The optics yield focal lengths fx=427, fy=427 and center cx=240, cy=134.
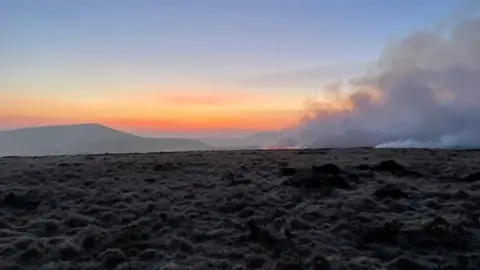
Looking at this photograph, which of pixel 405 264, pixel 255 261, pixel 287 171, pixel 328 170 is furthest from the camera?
pixel 287 171

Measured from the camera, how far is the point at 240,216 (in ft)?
63.7

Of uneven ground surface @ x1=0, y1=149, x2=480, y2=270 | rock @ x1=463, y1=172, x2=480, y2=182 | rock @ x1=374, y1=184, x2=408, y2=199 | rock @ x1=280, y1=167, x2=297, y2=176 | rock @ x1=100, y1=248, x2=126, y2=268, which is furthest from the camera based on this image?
rock @ x1=280, y1=167, x2=297, y2=176

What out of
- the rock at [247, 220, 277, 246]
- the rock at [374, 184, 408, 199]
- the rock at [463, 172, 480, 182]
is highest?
the rock at [463, 172, 480, 182]

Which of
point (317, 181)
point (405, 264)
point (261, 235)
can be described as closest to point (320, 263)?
point (405, 264)

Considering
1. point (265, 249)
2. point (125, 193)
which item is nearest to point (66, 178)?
point (125, 193)

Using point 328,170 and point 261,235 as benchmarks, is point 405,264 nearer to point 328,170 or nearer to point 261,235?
point 261,235

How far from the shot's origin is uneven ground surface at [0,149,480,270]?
15.0 metres

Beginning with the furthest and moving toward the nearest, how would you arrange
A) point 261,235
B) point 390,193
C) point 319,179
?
point 319,179
point 390,193
point 261,235

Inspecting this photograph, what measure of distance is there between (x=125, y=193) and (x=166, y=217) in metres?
5.17

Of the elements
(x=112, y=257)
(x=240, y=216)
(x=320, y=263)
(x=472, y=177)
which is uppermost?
(x=472, y=177)

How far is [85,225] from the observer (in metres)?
18.5

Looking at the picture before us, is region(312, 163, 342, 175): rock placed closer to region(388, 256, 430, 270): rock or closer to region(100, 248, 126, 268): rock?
region(388, 256, 430, 270): rock

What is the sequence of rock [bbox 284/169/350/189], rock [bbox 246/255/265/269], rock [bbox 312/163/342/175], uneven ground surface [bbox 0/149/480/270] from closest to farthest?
rock [bbox 246/255/265/269] < uneven ground surface [bbox 0/149/480/270] < rock [bbox 284/169/350/189] < rock [bbox 312/163/342/175]

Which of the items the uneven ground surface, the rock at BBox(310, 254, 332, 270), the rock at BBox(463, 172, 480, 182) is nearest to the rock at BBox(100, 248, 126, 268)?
the uneven ground surface
